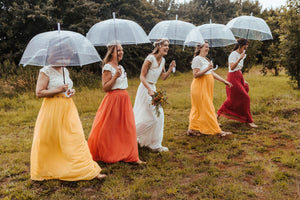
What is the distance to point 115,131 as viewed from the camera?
15.4 feet

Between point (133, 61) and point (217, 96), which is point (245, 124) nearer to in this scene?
point (217, 96)

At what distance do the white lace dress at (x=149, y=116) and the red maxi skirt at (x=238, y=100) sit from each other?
2640 millimetres

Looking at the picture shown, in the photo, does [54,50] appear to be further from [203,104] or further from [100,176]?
[203,104]

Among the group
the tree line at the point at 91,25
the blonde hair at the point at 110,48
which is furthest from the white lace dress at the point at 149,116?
the tree line at the point at 91,25

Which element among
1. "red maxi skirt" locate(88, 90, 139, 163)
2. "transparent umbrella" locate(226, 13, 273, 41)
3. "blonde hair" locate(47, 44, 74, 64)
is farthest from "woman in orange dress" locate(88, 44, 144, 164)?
"transparent umbrella" locate(226, 13, 273, 41)

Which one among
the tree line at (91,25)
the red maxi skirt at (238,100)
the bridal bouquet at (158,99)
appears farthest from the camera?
the tree line at (91,25)

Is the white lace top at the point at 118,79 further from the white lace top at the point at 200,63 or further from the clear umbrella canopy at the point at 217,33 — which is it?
the clear umbrella canopy at the point at 217,33

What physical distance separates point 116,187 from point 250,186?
2048mm

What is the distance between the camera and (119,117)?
15.5ft

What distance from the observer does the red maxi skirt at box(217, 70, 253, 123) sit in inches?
274

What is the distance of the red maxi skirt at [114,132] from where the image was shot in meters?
4.65

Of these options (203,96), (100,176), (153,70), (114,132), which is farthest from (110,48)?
(203,96)

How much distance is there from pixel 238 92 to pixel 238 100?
0.73 ft

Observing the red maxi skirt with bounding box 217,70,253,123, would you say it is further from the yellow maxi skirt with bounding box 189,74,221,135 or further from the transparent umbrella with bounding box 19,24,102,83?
the transparent umbrella with bounding box 19,24,102,83
